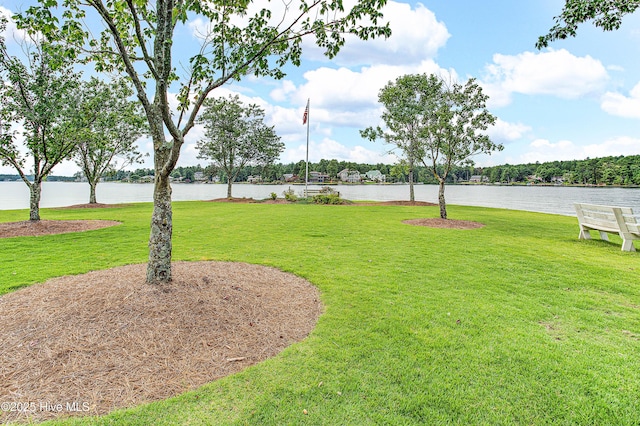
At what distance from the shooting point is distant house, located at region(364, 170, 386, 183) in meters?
122

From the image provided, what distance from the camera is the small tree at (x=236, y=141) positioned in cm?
3125

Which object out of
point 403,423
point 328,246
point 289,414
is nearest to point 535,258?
point 328,246

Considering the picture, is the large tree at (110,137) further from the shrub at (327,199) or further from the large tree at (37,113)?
the shrub at (327,199)

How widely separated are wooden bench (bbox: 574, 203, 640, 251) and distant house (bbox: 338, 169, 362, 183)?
380 ft

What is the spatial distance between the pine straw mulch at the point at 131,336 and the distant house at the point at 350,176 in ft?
401

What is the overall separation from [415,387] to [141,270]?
5.17 m

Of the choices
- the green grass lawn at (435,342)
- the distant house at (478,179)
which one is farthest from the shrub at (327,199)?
the distant house at (478,179)

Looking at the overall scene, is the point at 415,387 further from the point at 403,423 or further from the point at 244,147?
the point at 244,147

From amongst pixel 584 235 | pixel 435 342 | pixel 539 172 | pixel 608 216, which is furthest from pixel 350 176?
pixel 435 342

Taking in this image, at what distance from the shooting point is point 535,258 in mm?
7742

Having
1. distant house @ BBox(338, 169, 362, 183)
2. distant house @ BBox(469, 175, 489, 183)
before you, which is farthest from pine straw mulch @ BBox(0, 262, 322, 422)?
distant house @ BBox(469, 175, 489, 183)

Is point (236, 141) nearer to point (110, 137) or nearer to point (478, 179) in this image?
point (110, 137)

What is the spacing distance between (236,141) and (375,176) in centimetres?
9876

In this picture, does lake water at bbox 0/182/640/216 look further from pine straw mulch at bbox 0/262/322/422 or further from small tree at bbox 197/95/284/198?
pine straw mulch at bbox 0/262/322/422
